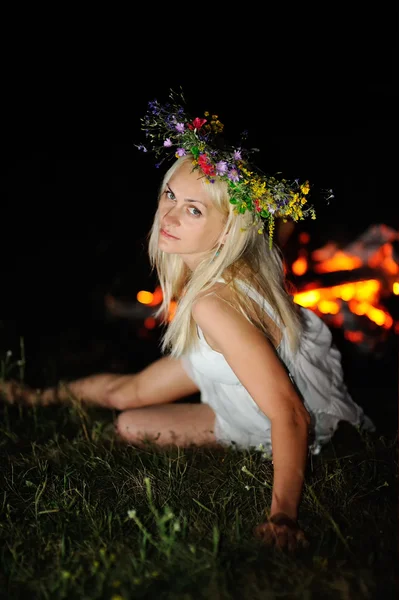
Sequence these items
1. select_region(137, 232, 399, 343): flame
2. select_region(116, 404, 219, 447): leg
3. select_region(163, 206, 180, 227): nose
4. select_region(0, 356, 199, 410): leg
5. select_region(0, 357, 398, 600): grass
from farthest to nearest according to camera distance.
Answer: select_region(137, 232, 399, 343): flame < select_region(0, 356, 199, 410): leg < select_region(116, 404, 219, 447): leg < select_region(163, 206, 180, 227): nose < select_region(0, 357, 398, 600): grass

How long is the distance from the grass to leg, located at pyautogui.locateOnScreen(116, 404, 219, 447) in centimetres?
9

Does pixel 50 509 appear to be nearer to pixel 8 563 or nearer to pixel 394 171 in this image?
pixel 8 563

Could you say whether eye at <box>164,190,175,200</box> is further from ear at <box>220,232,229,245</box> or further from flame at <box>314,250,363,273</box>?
flame at <box>314,250,363,273</box>

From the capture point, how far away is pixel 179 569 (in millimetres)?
2035

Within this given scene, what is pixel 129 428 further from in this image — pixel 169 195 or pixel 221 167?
pixel 221 167

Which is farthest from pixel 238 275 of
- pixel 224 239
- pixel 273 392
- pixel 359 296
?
pixel 359 296

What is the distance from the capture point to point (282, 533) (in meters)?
2.11

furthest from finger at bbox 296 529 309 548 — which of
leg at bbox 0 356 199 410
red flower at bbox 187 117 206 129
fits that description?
red flower at bbox 187 117 206 129

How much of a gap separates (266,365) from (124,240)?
3.15m

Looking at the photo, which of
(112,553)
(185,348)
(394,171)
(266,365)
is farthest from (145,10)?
(112,553)

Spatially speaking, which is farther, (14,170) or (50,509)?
(14,170)

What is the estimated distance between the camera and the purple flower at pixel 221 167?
2.52m

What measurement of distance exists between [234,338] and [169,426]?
95cm

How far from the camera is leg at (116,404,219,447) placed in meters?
3.11
